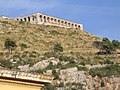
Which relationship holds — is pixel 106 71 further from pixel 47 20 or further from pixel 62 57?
pixel 47 20

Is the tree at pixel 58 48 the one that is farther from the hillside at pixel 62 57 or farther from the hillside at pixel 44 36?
the hillside at pixel 44 36

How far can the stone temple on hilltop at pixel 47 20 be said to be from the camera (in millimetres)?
127625

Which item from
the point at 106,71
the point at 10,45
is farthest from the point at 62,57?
the point at 10,45

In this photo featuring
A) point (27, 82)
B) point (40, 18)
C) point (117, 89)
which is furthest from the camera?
point (40, 18)

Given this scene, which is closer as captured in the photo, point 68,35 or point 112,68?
point 112,68

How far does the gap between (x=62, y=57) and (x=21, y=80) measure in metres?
67.1

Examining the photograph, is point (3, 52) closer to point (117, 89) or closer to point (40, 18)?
point (117, 89)

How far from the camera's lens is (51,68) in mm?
76875

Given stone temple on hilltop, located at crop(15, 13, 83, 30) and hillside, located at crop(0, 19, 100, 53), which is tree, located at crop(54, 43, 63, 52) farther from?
stone temple on hilltop, located at crop(15, 13, 83, 30)

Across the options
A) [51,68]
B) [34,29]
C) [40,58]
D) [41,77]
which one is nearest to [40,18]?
[34,29]

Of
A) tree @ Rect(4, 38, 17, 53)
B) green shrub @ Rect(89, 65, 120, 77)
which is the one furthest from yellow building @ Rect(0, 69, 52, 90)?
tree @ Rect(4, 38, 17, 53)

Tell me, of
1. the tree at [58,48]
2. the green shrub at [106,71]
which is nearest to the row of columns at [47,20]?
the tree at [58,48]

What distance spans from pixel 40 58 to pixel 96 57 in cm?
1044

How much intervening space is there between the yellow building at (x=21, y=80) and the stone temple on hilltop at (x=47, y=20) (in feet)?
360
